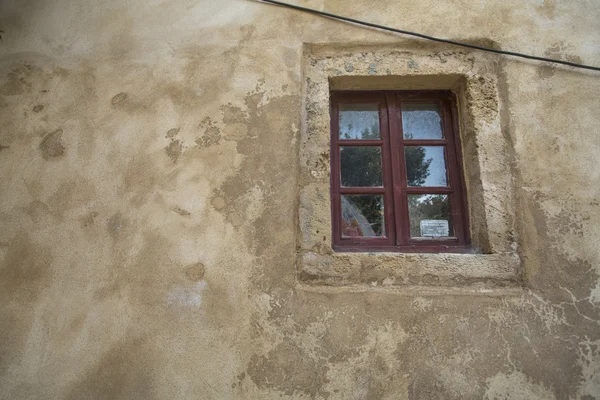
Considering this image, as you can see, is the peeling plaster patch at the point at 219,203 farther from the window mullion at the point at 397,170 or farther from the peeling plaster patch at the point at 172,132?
the window mullion at the point at 397,170

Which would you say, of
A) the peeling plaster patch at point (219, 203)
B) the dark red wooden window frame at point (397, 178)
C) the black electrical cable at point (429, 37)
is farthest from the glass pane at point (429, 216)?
the peeling plaster patch at point (219, 203)

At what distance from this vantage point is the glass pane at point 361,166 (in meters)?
2.17

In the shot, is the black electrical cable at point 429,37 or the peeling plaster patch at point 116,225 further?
the black electrical cable at point 429,37

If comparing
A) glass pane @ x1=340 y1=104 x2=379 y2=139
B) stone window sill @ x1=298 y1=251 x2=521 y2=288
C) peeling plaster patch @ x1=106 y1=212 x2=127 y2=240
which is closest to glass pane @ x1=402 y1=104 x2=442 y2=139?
glass pane @ x1=340 y1=104 x2=379 y2=139

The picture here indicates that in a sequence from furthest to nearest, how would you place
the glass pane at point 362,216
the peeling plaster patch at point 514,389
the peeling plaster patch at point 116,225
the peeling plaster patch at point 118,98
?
the peeling plaster patch at point 118,98
the glass pane at point 362,216
the peeling plaster patch at point 116,225
the peeling plaster patch at point 514,389

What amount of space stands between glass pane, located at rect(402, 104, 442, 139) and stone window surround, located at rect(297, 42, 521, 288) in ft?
0.38

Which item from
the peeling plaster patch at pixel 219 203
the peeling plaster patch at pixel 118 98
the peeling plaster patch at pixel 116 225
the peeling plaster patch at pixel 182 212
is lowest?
the peeling plaster patch at pixel 116 225

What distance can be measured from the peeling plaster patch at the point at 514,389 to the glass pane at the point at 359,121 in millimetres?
1354

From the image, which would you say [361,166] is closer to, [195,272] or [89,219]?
[195,272]

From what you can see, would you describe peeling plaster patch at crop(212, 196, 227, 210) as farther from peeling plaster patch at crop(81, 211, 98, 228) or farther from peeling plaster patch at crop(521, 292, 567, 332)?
peeling plaster patch at crop(521, 292, 567, 332)

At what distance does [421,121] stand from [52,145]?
83.9 inches

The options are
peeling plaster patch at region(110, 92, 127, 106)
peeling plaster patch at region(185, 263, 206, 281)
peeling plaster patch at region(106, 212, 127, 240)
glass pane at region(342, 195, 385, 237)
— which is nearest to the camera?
peeling plaster patch at region(185, 263, 206, 281)

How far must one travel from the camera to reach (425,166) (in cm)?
219

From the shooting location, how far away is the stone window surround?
1.84 metres
